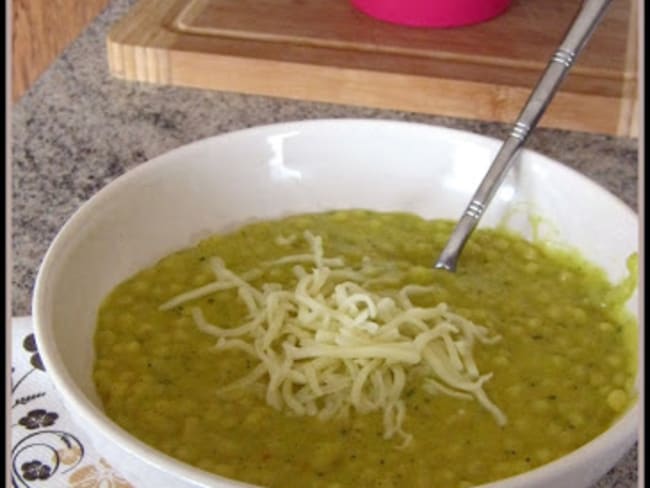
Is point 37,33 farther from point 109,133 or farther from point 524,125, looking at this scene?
point 524,125

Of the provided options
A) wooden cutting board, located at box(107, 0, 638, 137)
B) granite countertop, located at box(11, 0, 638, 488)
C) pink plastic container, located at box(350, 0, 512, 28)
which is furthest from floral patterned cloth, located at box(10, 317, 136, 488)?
pink plastic container, located at box(350, 0, 512, 28)

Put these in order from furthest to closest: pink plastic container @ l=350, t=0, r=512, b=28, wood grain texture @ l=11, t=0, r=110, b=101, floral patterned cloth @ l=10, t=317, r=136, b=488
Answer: wood grain texture @ l=11, t=0, r=110, b=101
pink plastic container @ l=350, t=0, r=512, b=28
floral patterned cloth @ l=10, t=317, r=136, b=488

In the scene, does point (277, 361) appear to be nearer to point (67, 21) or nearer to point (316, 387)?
point (316, 387)

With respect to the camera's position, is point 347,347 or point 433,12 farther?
point 433,12

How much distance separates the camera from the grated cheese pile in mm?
977

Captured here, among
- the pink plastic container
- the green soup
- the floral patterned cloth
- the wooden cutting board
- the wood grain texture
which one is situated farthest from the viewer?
the wood grain texture

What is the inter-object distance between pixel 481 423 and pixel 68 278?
0.41m

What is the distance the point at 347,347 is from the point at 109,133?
2.46 feet

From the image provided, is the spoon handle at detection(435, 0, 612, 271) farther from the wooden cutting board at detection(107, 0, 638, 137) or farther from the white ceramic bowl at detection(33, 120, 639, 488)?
the wooden cutting board at detection(107, 0, 638, 137)

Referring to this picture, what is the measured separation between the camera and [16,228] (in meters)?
1.41

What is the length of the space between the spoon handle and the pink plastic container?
1.93 feet

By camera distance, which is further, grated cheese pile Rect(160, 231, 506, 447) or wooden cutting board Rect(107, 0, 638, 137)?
wooden cutting board Rect(107, 0, 638, 137)

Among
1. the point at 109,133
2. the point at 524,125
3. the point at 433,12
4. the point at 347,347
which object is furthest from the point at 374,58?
the point at 347,347

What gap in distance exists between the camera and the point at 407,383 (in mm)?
1001
